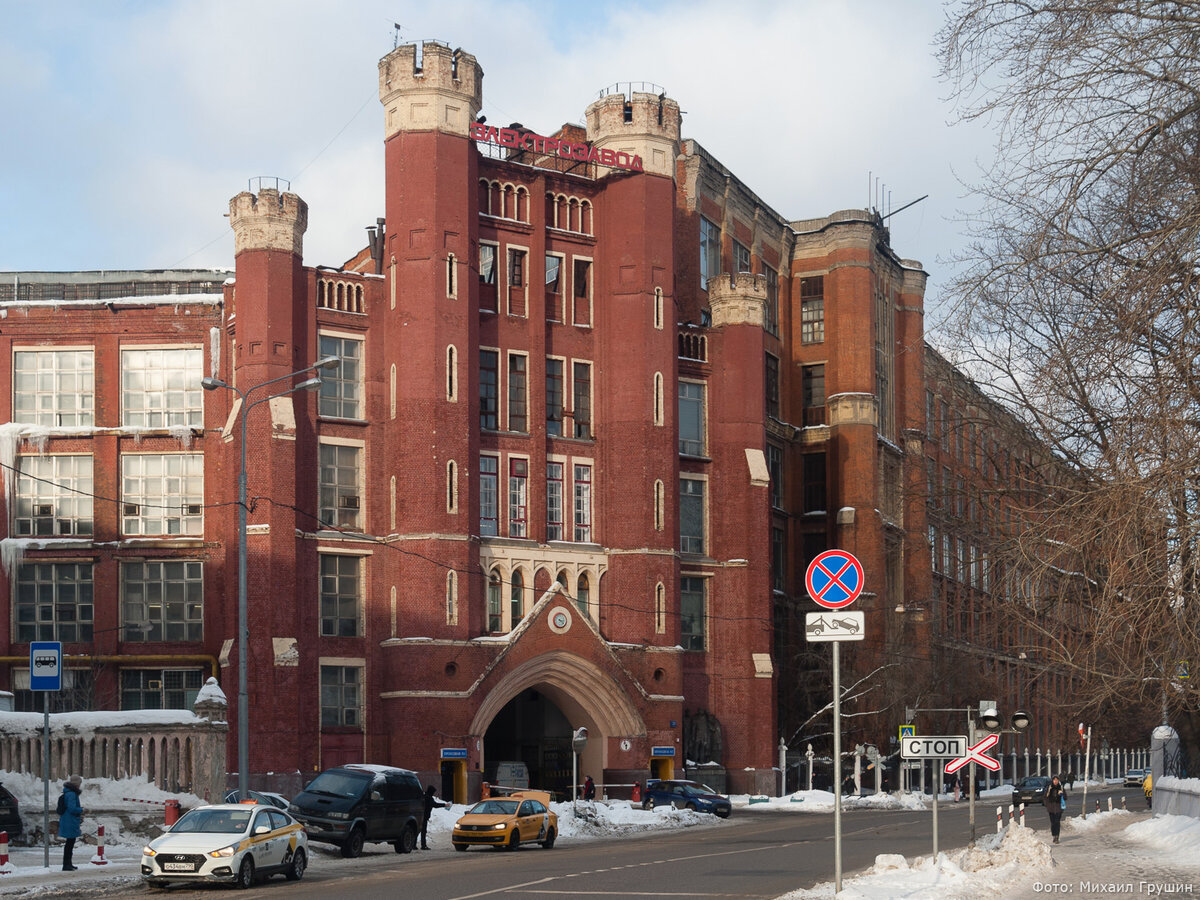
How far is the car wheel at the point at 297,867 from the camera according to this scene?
2645cm

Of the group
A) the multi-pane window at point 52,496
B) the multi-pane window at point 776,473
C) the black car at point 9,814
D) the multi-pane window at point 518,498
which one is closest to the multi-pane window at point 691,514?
the multi-pane window at point 518,498

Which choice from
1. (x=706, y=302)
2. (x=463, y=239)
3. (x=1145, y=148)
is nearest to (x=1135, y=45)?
(x=1145, y=148)

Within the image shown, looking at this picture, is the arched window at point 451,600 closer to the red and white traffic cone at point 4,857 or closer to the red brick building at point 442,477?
the red brick building at point 442,477

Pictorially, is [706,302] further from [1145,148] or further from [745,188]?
[1145,148]

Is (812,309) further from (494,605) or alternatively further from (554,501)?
(494,605)

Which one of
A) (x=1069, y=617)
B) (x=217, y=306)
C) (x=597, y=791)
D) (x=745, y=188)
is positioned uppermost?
(x=745, y=188)

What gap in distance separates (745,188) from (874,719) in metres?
23.9

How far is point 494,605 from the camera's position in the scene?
55.6 m

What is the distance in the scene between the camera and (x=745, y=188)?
73.1 meters

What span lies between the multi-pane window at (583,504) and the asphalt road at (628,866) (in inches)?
584

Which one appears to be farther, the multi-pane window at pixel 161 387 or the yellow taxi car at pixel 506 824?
the multi-pane window at pixel 161 387

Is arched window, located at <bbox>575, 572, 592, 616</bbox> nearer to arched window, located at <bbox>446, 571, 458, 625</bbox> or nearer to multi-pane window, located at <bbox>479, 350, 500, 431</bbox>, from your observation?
arched window, located at <bbox>446, 571, 458, 625</bbox>

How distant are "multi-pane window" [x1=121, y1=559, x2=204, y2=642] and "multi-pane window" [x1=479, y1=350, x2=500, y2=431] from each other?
10974 millimetres

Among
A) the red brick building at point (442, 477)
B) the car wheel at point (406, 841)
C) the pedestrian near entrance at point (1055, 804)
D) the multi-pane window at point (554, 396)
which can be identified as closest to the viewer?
the car wheel at point (406, 841)
